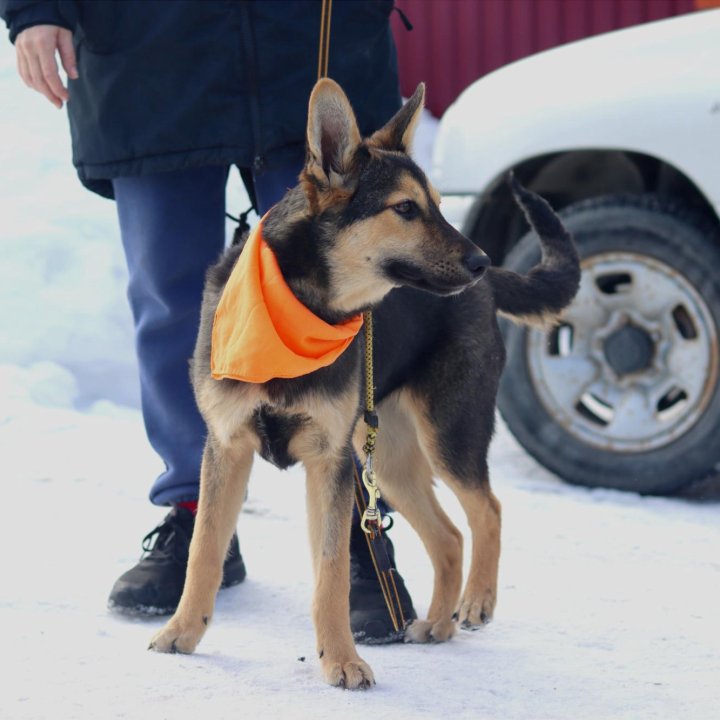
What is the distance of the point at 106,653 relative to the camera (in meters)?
3.23

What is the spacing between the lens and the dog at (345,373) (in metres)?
3.09

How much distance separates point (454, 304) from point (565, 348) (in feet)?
6.24

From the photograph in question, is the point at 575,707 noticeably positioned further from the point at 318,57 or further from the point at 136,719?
the point at 318,57

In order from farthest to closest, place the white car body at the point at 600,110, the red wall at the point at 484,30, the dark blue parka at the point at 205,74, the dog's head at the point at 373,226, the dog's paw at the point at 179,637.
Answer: the red wall at the point at 484,30 < the white car body at the point at 600,110 < the dark blue parka at the point at 205,74 < the dog's paw at the point at 179,637 < the dog's head at the point at 373,226

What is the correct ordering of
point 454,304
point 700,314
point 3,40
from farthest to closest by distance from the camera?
point 3,40, point 700,314, point 454,304

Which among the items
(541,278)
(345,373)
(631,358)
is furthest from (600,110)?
(345,373)

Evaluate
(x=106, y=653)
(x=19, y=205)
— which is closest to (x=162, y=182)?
(x=106, y=653)

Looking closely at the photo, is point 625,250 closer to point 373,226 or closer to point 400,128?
point 400,128

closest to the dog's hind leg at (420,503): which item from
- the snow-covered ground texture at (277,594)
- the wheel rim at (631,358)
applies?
the snow-covered ground texture at (277,594)

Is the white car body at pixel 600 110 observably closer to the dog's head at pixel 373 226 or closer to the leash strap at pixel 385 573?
the dog's head at pixel 373 226

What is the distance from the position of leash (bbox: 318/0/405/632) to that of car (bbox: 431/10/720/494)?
1.63 metres

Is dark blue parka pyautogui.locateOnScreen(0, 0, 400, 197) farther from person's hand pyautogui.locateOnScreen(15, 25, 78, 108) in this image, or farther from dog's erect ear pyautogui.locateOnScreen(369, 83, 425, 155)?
dog's erect ear pyautogui.locateOnScreen(369, 83, 425, 155)

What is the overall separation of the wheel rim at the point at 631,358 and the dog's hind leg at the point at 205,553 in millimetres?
2132

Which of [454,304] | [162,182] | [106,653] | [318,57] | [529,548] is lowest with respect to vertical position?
[529,548]
